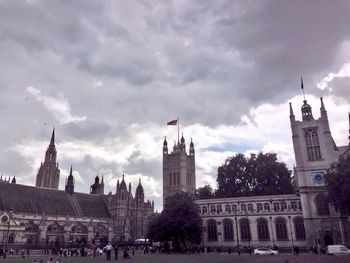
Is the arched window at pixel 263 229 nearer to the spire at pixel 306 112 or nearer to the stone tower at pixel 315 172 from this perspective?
the stone tower at pixel 315 172

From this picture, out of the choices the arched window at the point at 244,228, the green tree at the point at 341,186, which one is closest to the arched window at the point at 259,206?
the arched window at the point at 244,228

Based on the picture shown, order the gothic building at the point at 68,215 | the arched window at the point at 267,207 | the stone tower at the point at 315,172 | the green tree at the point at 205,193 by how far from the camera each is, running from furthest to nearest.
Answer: the green tree at the point at 205,193 < the gothic building at the point at 68,215 < the arched window at the point at 267,207 < the stone tower at the point at 315,172

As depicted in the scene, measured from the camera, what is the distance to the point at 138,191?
119 meters

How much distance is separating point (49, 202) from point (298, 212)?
230 ft

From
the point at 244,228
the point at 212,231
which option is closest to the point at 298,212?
the point at 244,228

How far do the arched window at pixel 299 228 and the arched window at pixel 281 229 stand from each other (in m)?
2.11

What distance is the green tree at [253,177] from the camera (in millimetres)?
81188

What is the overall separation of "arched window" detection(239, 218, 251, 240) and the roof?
175 feet

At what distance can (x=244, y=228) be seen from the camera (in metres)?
68.4

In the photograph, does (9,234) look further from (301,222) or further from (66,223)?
(301,222)

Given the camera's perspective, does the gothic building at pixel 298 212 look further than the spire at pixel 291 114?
No

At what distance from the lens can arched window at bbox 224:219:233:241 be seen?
69375mm

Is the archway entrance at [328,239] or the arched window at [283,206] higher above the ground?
the arched window at [283,206]

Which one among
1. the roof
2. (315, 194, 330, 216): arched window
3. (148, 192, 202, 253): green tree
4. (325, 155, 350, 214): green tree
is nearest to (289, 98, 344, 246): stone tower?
(315, 194, 330, 216): arched window
